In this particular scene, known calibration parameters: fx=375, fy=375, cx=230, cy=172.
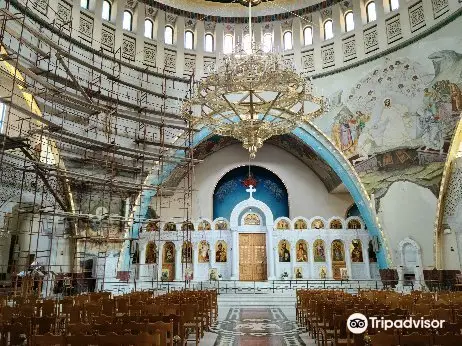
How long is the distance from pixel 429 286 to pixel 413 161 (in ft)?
17.7

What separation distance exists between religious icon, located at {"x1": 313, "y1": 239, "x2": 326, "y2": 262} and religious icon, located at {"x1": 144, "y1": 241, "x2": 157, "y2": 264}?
29.1ft

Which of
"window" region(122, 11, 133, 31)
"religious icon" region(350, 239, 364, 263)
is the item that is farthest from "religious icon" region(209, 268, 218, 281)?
"window" region(122, 11, 133, 31)

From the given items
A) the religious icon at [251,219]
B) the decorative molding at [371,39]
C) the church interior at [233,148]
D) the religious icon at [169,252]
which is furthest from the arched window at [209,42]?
the religious icon at [169,252]

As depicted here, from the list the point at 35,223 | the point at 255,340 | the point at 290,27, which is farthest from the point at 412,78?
the point at 35,223

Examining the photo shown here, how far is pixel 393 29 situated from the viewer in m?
18.4

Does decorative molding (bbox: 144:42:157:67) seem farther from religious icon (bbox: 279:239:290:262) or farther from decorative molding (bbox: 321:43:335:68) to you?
religious icon (bbox: 279:239:290:262)

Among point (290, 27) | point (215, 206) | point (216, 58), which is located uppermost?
point (290, 27)

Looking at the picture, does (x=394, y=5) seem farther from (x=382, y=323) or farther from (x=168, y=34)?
(x=382, y=323)

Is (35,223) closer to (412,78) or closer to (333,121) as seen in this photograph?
(333,121)

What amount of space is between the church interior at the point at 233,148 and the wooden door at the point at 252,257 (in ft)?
0.26

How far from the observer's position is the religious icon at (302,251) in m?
20.8

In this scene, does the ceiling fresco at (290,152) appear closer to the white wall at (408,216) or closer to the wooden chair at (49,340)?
the white wall at (408,216)

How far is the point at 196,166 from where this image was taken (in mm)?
24609

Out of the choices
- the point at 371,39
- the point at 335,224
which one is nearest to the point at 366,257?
the point at 335,224
